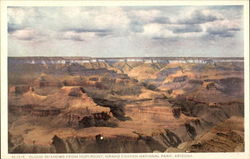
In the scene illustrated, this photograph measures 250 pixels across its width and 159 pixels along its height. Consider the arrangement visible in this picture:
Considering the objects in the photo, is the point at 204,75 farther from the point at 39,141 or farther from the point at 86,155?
the point at 39,141

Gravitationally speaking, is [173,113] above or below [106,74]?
below

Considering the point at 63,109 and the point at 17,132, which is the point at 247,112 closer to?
the point at 63,109

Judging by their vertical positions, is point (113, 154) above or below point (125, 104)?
below

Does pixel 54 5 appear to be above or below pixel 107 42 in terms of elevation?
above

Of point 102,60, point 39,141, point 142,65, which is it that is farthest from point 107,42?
point 39,141

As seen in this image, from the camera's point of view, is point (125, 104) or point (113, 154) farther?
point (125, 104)

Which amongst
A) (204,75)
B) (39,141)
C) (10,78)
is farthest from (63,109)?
(204,75)

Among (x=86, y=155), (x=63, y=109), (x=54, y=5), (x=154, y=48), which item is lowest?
(x=86, y=155)

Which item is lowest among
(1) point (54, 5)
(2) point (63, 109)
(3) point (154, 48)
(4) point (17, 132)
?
(4) point (17, 132)
